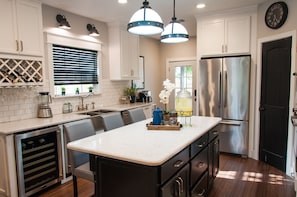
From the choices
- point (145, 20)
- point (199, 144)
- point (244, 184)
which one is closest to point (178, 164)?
point (199, 144)

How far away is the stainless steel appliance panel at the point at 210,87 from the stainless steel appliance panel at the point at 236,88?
94mm

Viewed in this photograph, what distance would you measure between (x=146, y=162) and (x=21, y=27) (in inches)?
104

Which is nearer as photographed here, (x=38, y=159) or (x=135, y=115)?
(x=38, y=159)

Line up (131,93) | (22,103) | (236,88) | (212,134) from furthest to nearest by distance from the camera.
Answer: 1. (131,93)
2. (236,88)
3. (22,103)
4. (212,134)

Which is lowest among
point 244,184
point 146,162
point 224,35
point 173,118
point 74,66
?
point 244,184

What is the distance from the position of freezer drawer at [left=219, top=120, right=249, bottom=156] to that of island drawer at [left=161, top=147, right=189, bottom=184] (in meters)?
2.43

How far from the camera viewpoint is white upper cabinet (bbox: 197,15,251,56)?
3.99 m

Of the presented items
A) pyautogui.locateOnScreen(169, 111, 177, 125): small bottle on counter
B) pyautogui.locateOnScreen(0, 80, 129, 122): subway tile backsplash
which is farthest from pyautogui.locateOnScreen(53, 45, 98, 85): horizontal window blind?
pyautogui.locateOnScreen(169, 111, 177, 125): small bottle on counter

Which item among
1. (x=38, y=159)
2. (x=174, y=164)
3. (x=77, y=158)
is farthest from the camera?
(x=38, y=159)

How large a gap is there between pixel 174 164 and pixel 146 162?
33 centimetres

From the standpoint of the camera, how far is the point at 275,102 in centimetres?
353

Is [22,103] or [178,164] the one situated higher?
[22,103]

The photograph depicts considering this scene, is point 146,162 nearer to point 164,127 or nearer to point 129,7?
point 164,127

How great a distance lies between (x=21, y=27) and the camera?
2.99m
